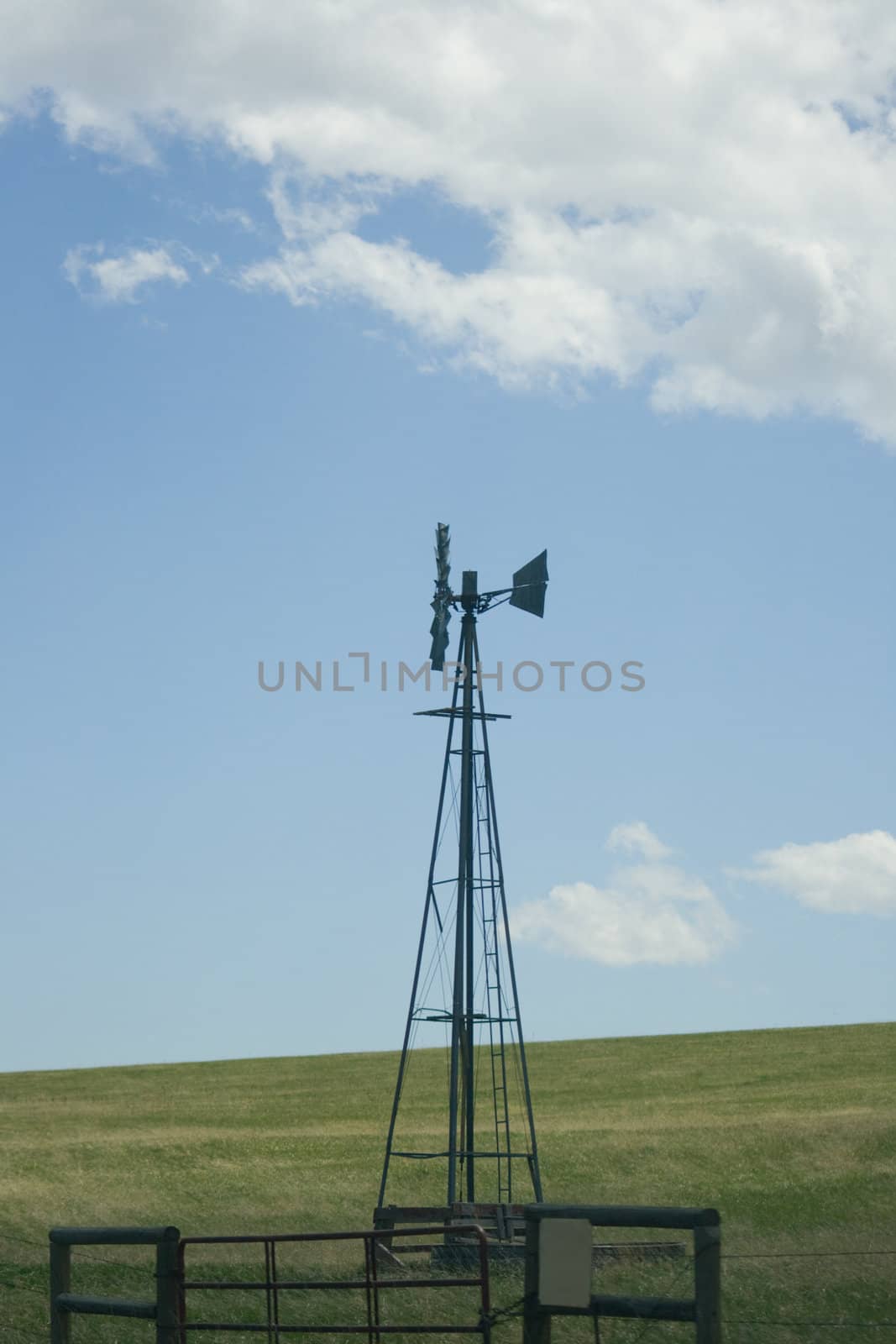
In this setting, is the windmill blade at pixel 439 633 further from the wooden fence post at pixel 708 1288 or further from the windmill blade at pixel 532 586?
the wooden fence post at pixel 708 1288

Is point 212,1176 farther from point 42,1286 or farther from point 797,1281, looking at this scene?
point 797,1281

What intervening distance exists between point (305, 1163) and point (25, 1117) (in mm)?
11799

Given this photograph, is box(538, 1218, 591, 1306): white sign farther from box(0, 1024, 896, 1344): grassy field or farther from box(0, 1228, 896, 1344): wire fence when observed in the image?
box(0, 1024, 896, 1344): grassy field

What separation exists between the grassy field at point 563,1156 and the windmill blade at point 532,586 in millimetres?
8357

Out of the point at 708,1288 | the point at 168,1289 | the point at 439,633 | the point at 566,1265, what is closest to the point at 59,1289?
the point at 168,1289

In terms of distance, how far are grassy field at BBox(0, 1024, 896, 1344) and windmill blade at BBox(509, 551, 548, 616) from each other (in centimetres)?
836

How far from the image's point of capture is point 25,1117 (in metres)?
43.7

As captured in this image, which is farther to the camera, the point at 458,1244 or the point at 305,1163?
the point at 305,1163

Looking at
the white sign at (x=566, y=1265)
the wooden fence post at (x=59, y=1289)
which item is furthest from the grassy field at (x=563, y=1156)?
the white sign at (x=566, y=1265)

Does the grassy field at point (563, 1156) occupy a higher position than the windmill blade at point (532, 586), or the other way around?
the windmill blade at point (532, 586)

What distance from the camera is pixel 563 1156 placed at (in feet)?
114

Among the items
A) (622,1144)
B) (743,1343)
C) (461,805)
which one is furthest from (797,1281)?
(622,1144)

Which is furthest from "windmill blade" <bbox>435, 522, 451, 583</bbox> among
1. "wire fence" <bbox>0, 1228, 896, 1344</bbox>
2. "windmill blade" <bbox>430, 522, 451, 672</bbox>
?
"wire fence" <bbox>0, 1228, 896, 1344</bbox>

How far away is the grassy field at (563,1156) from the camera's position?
17766 mm
